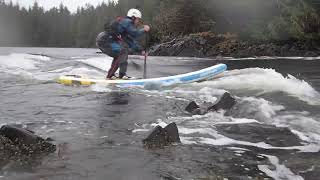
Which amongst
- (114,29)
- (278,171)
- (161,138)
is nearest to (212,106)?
(161,138)

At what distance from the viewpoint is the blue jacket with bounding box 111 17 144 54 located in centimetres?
1584

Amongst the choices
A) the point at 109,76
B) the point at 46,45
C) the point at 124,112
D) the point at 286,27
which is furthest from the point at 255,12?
the point at 46,45

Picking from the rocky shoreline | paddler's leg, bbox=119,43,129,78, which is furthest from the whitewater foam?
the rocky shoreline

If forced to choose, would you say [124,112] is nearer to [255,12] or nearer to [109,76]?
[109,76]

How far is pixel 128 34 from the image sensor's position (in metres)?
16.1

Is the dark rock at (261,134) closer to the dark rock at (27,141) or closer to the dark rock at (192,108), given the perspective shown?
the dark rock at (192,108)

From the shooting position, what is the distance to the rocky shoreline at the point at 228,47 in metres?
42.6

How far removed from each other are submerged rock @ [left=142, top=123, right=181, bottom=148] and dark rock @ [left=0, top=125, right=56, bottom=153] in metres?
1.63

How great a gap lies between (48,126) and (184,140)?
287 cm

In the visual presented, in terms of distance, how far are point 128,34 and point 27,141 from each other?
371 inches

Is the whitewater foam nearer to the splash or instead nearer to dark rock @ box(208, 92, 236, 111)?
dark rock @ box(208, 92, 236, 111)

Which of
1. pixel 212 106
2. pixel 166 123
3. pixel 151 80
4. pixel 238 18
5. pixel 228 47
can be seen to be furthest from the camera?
pixel 238 18

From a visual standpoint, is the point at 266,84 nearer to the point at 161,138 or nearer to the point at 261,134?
the point at 261,134

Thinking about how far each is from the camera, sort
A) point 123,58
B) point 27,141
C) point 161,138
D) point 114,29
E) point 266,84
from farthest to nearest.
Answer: point 123,58 → point 114,29 → point 266,84 → point 161,138 → point 27,141
